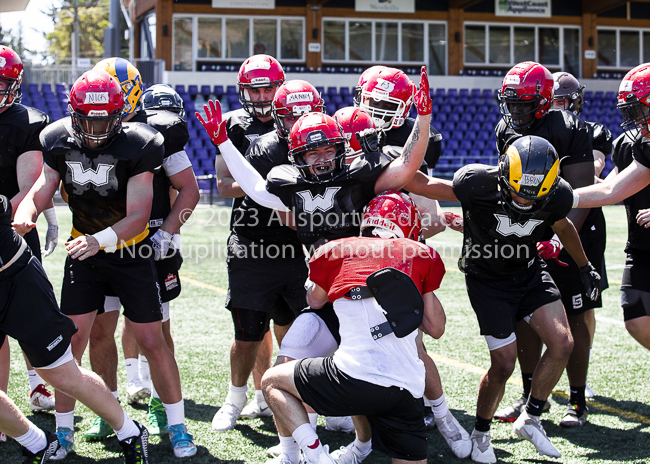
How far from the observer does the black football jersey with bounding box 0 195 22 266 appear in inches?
116

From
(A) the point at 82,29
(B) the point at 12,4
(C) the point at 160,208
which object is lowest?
(C) the point at 160,208

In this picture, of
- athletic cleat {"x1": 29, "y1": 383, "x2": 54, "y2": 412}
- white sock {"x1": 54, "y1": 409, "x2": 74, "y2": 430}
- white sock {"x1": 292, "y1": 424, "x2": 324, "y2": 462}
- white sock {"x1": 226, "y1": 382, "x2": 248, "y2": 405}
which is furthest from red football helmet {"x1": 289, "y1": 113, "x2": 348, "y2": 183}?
athletic cleat {"x1": 29, "y1": 383, "x2": 54, "y2": 412}

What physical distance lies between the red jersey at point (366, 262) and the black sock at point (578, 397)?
1.75 metres

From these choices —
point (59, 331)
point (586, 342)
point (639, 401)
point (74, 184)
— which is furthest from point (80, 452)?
point (639, 401)

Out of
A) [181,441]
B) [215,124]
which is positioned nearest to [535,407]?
[181,441]

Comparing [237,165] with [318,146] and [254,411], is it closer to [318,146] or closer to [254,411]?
[318,146]

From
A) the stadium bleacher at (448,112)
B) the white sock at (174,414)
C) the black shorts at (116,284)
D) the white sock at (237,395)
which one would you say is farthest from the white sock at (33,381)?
the stadium bleacher at (448,112)

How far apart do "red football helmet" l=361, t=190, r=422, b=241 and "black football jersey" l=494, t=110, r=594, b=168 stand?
48.8 inches

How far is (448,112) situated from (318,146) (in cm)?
1901

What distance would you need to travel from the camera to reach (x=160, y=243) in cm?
383

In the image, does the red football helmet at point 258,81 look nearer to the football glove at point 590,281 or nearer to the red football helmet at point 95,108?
the red football helmet at point 95,108

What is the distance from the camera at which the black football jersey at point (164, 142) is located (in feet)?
13.0

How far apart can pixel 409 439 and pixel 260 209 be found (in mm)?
1741

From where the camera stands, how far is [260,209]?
4.04 m
